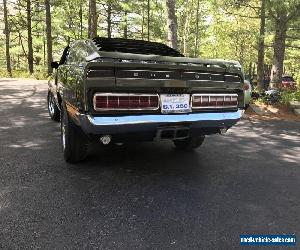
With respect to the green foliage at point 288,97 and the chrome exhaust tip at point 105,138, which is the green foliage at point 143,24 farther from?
the chrome exhaust tip at point 105,138

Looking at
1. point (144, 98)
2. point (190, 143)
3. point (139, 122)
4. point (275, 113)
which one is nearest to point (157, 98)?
point (144, 98)

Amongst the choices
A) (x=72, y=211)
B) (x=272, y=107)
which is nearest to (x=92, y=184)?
(x=72, y=211)

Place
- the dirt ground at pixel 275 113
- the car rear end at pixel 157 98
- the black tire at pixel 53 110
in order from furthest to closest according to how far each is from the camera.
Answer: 1. the dirt ground at pixel 275 113
2. the black tire at pixel 53 110
3. the car rear end at pixel 157 98

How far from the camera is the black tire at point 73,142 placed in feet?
15.9

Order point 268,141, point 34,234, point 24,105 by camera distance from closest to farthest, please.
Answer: point 34,234 < point 268,141 < point 24,105

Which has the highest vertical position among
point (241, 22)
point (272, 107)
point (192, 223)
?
point (241, 22)

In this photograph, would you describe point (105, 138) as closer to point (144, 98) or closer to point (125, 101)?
point (125, 101)

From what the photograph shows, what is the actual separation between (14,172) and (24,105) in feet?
18.9

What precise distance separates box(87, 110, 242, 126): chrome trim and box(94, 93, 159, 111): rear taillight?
0.11 meters

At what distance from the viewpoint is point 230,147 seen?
6.45 meters

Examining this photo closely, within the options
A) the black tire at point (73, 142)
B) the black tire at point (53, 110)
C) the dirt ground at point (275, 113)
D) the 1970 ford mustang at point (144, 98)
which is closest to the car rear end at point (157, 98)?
the 1970 ford mustang at point (144, 98)

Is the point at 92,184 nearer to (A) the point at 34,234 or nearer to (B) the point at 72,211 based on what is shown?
(B) the point at 72,211

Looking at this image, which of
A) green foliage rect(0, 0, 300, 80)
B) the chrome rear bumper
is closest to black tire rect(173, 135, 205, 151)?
the chrome rear bumper

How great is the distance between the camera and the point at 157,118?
4.20m
